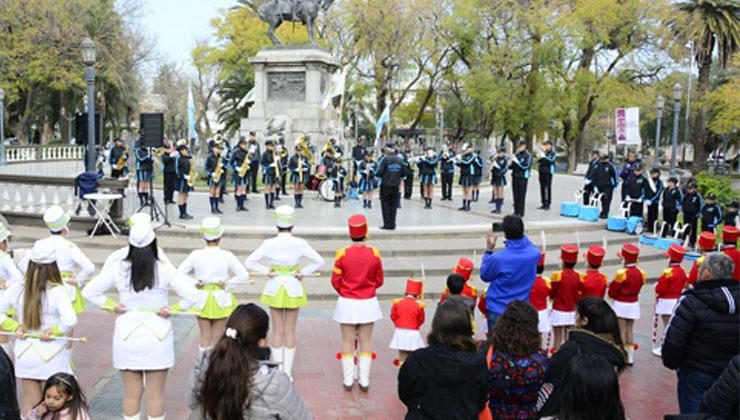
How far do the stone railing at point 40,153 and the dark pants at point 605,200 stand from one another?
3400 cm

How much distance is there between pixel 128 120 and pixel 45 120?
23.0ft

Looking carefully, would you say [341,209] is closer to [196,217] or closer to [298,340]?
[196,217]

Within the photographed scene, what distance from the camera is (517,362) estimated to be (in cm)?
456

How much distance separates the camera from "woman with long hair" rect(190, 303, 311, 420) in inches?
140

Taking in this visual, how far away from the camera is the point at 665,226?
16984 mm

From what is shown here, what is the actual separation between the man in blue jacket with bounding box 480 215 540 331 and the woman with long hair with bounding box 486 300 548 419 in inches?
70.3

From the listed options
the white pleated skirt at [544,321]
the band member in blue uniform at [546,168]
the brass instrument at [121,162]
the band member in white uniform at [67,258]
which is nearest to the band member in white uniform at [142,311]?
the band member in white uniform at [67,258]

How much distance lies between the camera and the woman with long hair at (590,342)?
14.9ft

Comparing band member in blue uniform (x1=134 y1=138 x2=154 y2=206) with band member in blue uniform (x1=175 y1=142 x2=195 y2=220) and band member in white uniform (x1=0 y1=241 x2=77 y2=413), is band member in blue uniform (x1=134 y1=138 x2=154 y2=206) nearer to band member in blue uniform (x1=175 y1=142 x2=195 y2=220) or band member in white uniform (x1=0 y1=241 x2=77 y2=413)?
band member in blue uniform (x1=175 y1=142 x2=195 y2=220)

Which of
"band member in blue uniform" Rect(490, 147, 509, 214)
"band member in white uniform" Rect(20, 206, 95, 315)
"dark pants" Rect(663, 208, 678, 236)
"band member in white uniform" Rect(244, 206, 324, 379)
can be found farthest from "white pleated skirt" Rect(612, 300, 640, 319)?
"band member in blue uniform" Rect(490, 147, 509, 214)

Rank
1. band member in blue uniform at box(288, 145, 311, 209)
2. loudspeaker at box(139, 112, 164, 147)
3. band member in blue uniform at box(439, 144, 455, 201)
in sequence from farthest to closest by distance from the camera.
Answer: band member in blue uniform at box(439, 144, 455, 201)
band member in blue uniform at box(288, 145, 311, 209)
loudspeaker at box(139, 112, 164, 147)

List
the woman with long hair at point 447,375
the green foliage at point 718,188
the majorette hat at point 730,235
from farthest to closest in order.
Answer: the green foliage at point 718,188
the majorette hat at point 730,235
the woman with long hair at point 447,375

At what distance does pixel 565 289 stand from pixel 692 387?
2.48 meters

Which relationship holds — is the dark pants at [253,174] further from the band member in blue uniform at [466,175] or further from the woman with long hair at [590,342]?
the woman with long hair at [590,342]
